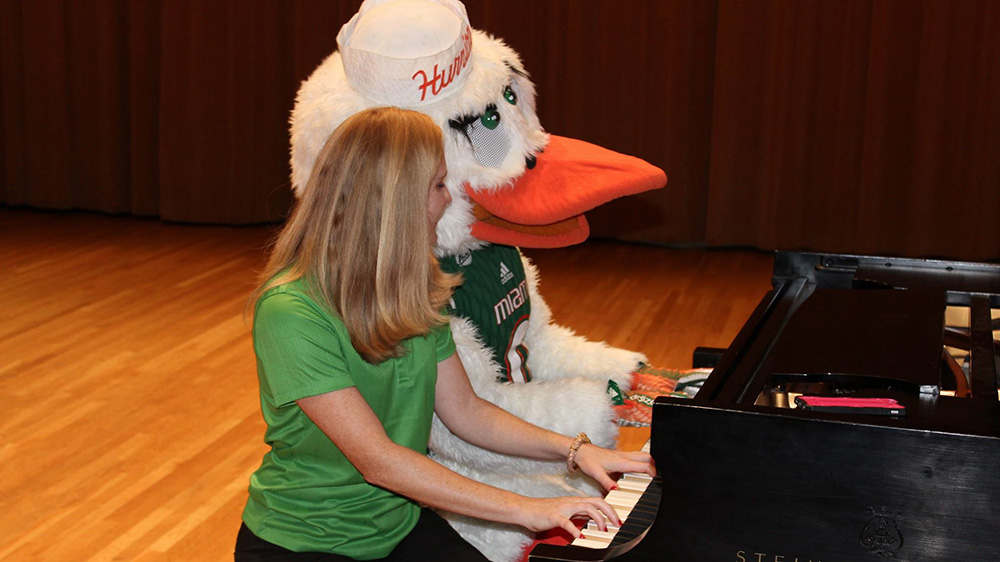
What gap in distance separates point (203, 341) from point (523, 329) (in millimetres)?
2293

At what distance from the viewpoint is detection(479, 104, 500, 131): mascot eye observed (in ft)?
6.07

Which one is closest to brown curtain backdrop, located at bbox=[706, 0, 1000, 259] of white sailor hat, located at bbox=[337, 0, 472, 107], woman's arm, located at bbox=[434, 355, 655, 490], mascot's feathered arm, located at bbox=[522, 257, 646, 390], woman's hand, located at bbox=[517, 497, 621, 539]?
mascot's feathered arm, located at bbox=[522, 257, 646, 390]

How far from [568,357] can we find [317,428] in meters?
0.72

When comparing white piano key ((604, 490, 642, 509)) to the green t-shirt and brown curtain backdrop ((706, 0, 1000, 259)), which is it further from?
brown curtain backdrop ((706, 0, 1000, 259))

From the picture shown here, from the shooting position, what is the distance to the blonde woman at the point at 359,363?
141cm

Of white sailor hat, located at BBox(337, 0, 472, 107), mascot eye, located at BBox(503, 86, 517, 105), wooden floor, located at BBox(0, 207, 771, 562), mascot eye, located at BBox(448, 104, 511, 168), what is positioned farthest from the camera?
wooden floor, located at BBox(0, 207, 771, 562)

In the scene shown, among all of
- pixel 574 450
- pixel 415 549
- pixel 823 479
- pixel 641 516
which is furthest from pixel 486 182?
pixel 823 479

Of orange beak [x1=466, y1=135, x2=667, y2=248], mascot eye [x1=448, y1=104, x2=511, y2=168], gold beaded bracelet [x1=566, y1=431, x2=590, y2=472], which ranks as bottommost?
gold beaded bracelet [x1=566, y1=431, x2=590, y2=472]

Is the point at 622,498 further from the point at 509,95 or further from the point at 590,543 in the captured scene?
the point at 509,95

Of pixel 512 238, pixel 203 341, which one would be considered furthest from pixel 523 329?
pixel 203 341

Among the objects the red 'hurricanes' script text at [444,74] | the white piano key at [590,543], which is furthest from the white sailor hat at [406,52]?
the white piano key at [590,543]

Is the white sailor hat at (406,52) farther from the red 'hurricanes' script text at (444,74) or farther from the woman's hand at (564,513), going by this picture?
the woman's hand at (564,513)

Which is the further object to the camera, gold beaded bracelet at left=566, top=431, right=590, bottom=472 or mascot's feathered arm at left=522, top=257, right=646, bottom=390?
mascot's feathered arm at left=522, top=257, right=646, bottom=390

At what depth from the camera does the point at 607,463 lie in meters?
1.46
